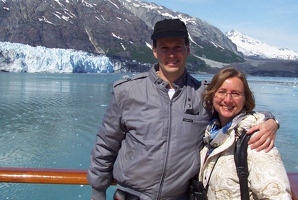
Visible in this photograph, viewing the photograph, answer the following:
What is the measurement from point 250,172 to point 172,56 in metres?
0.65

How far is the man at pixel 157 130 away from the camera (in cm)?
165

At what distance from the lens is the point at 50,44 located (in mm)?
118000

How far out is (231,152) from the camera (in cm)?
153

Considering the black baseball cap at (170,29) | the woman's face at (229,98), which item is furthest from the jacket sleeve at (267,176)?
the black baseball cap at (170,29)

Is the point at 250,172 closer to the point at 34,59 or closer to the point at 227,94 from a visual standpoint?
the point at 227,94

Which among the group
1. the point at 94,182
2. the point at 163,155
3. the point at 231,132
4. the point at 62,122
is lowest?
the point at 62,122

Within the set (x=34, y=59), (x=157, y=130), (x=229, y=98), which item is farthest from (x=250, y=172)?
(x=34, y=59)

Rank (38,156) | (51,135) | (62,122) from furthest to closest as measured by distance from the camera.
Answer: (62,122), (51,135), (38,156)

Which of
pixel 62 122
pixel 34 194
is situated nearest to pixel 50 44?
pixel 62 122

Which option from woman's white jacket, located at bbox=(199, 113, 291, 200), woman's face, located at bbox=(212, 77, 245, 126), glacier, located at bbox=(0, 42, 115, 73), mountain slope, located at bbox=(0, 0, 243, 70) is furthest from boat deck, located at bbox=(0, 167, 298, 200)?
mountain slope, located at bbox=(0, 0, 243, 70)

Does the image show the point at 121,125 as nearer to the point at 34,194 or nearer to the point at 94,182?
the point at 94,182

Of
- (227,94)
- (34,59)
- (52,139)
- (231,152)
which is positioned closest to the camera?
(231,152)

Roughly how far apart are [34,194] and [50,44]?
118 m

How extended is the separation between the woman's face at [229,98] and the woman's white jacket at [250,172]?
8cm
